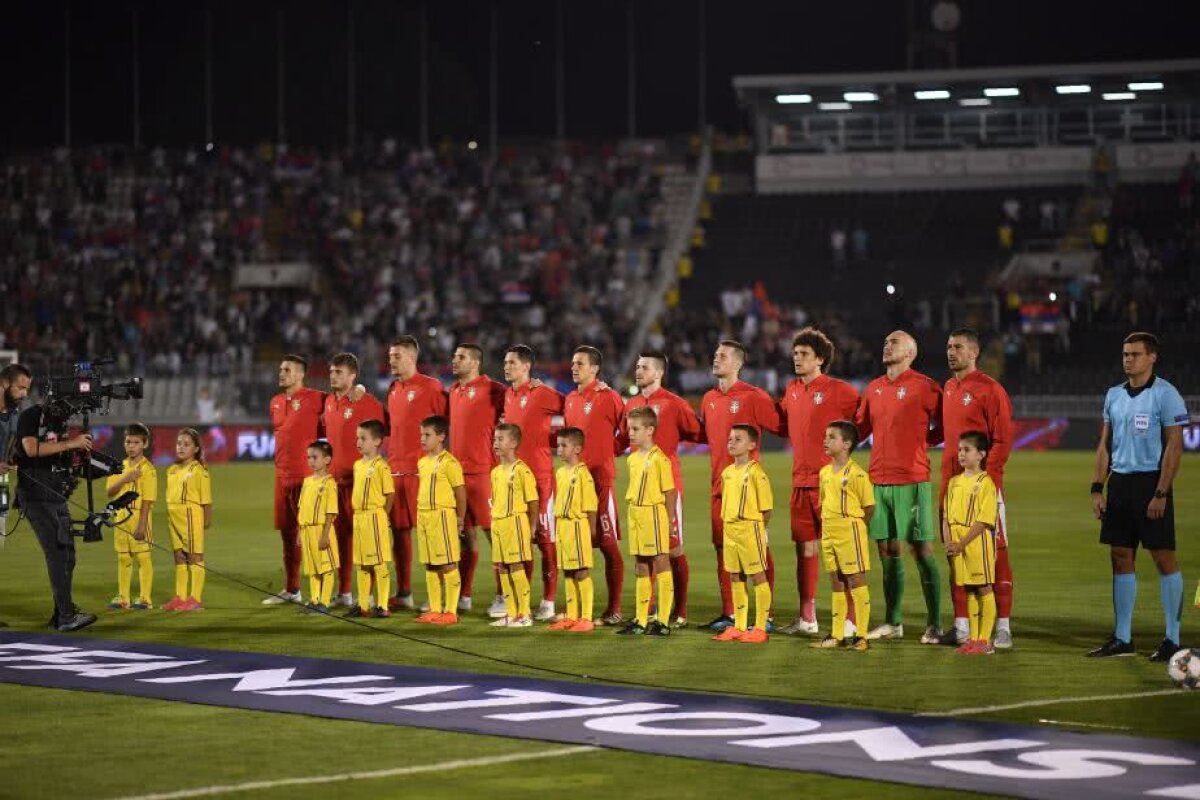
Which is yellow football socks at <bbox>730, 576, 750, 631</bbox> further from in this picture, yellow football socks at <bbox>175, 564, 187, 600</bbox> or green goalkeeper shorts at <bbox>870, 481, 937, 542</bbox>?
yellow football socks at <bbox>175, 564, 187, 600</bbox>

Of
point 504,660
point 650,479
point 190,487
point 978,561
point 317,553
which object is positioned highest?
point 650,479

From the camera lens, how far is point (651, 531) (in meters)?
13.0

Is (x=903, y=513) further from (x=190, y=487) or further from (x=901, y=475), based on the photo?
(x=190, y=487)

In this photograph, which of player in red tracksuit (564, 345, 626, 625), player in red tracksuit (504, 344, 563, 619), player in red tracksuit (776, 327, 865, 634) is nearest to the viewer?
player in red tracksuit (776, 327, 865, 634)

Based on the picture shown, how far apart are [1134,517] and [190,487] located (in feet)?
25.2

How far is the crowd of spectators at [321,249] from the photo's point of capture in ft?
138

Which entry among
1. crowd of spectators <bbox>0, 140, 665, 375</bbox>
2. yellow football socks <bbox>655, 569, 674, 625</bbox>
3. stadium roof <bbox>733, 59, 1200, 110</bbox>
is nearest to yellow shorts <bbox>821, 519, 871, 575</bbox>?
yellow football socks <bbox>655, 569, 674, 625</bbox>

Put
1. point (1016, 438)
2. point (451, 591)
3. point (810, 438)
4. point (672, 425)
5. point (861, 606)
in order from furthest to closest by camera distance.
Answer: point (1016, 438) < point (451, 591) < point (672, 425) < point (810, 438) < point (861, 606)

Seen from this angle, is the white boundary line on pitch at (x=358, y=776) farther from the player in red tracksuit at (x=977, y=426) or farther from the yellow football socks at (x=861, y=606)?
the player in red tracksuit at (x=977, y=426)

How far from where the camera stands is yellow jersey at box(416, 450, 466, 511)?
1383cm

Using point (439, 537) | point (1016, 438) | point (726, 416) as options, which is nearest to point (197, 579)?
point (439, 537)

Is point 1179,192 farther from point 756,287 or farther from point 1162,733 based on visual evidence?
point 1162,733

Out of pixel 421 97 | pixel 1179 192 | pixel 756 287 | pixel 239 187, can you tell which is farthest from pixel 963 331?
pixel 421 97

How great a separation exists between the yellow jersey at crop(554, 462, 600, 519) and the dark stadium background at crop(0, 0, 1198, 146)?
143 ft
